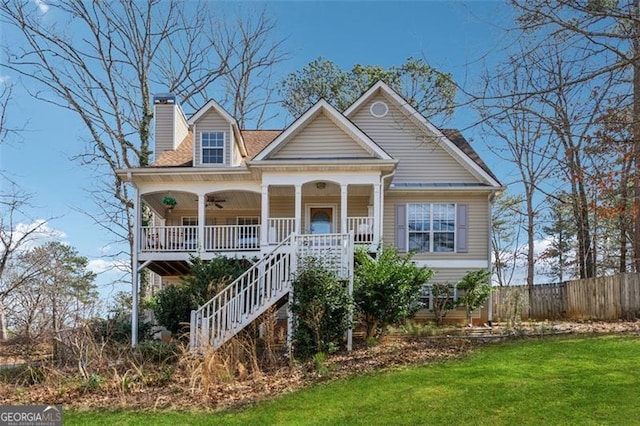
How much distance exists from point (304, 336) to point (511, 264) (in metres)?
21.3

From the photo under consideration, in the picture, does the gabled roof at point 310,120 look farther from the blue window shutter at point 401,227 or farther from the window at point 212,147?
the blue window shutter at point 401,227

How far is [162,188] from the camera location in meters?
14.2

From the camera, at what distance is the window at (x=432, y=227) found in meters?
15.2

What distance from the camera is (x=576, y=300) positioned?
16.2m

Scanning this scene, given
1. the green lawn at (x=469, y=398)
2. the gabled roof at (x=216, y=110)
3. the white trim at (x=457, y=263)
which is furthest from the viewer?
the white trim at (x=457, y=263)

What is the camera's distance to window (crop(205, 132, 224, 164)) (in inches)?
576

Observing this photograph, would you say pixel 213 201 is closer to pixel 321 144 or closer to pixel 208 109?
pixel 208 109

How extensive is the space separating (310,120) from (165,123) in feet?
17.7

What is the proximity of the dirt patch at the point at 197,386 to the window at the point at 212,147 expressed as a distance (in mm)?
7183

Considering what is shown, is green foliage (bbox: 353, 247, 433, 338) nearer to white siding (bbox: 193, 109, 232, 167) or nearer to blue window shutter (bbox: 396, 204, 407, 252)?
blue window shutter (bbox: 396, 204, 407, 252)

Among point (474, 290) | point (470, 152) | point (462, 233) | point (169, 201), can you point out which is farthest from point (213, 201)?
point (470, 152)

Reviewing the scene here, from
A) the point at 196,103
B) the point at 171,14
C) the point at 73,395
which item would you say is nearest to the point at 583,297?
the point at 73,395

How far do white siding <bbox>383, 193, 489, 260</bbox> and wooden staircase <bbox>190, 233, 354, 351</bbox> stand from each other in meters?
4.54

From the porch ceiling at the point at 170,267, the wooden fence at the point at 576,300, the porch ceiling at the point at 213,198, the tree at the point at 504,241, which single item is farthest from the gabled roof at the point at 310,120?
the tree at the point at 504,241
